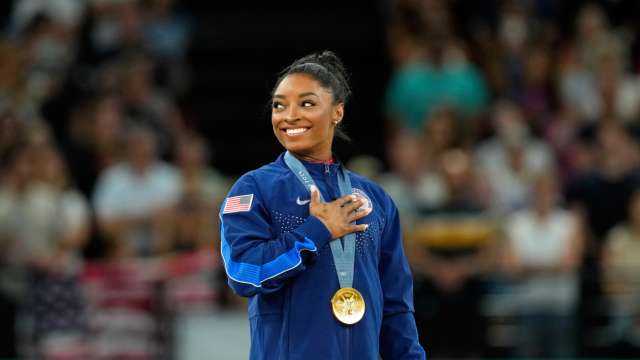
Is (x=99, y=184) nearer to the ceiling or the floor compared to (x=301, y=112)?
nearer to the floor

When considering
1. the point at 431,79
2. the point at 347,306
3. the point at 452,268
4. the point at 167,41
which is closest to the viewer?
the point at 347,306

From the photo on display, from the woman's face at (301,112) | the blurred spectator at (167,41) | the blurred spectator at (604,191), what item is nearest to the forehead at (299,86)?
the woman's face at (301,112)

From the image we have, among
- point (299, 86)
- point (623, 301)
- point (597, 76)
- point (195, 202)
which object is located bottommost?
point (623, 301)

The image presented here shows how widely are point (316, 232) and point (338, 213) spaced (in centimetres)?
11

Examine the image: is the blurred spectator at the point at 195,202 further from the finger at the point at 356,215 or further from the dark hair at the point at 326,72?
the finger at the point at 356,215

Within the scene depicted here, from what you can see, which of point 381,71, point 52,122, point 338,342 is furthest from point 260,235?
point 381,71

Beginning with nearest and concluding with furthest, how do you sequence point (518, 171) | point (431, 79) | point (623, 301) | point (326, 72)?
point (326, 72) → point (623, 301) → point (518, 171) → point (431, 79)

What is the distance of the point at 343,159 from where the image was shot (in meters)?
11.7

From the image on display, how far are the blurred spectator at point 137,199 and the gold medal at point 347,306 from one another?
233 inches

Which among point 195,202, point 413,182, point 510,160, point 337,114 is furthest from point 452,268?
point 337,114

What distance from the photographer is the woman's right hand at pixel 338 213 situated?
4.49 m

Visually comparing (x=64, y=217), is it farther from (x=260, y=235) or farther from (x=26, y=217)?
(x=260, y=235)

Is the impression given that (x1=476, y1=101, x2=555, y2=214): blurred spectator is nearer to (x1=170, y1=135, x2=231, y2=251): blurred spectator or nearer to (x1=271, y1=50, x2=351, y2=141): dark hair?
(x1=170, y1=135, x2=231, y2=251): blurred spectator

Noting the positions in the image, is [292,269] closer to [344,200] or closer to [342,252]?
[342,252]
